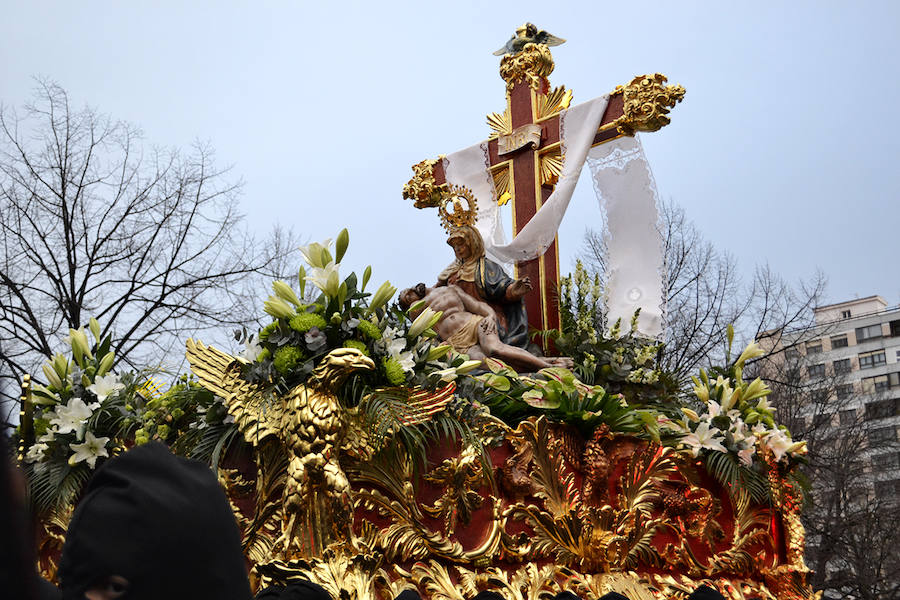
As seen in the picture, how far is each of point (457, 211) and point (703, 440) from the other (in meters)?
2.85

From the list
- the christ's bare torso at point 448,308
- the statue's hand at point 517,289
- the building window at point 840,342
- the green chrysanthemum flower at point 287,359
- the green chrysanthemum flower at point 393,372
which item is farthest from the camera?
the building window at point 840,342

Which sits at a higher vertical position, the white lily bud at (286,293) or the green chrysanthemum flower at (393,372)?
the white lily bud at (286,293)

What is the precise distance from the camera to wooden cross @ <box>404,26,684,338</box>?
8.03 metres

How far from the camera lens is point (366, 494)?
514 cm

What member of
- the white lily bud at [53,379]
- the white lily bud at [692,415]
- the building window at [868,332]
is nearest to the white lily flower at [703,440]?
the white lily bud at [692,415]

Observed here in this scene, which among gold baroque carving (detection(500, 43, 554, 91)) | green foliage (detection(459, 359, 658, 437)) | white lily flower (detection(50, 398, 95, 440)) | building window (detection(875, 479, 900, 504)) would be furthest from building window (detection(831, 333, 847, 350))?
white lily flower (detection(50, 398, 95, 440))

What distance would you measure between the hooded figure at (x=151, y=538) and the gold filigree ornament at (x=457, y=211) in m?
6.42

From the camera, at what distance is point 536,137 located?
873cm

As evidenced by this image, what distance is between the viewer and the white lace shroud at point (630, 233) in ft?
26.3

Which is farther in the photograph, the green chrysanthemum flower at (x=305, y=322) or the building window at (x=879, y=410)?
the building window at (x=879, y=410)

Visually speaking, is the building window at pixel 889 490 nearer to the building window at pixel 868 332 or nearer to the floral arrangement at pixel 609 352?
the floral arrangement at pixel 609 352

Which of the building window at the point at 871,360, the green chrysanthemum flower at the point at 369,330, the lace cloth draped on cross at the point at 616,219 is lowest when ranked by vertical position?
the green chrysanthemum flower at the point at 369,330

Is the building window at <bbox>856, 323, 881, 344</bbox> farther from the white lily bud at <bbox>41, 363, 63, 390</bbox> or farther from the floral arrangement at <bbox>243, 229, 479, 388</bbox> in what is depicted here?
the white lily bud at <bbox>41, 363, 63, 390</bbox>

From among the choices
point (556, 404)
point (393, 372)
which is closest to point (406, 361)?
point (393, 372)
